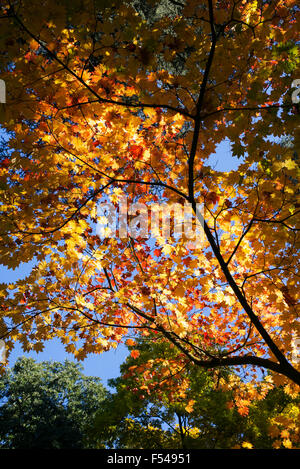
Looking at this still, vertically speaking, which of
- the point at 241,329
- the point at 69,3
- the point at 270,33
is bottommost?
the point at 241,329

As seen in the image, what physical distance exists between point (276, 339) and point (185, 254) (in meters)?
2.06

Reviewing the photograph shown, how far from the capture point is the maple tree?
10.3ft

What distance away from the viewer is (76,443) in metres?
23.9

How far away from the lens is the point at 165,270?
564 centimetres

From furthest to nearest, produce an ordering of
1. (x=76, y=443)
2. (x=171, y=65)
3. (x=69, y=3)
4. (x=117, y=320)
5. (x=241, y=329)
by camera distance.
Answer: (x=76, y=443) → (x=171, y=65) → (x=241, y=329) → (x=117, y=320) → (x=69, y=3)

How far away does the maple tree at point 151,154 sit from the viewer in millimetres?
3137

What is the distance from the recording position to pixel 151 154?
15.1ft

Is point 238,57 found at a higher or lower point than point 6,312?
higher
